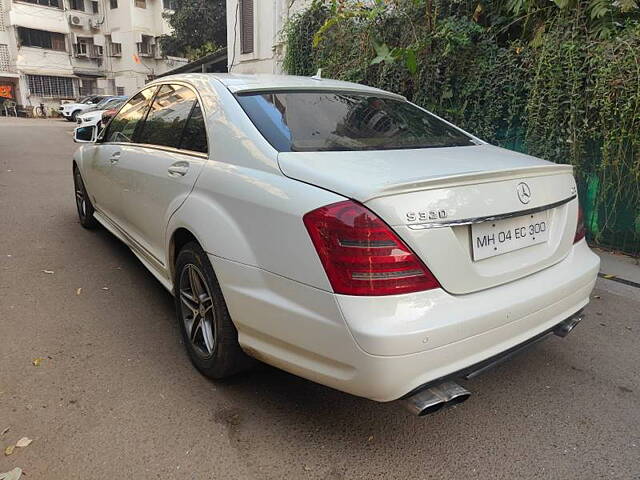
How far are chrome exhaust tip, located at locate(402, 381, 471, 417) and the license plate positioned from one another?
0.53 m

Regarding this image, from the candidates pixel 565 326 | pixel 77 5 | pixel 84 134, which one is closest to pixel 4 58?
pixel 77 5

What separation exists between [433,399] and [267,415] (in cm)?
87

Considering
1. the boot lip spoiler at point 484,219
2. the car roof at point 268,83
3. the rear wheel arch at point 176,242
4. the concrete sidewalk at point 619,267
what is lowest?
the concrete sidewalk at point 619,267

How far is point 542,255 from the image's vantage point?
2254 millimetres

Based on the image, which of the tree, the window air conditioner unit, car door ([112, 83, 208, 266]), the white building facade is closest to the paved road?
car door ([112, 83, 208, 266])

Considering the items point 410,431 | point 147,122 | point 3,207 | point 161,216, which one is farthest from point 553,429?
point 3,207

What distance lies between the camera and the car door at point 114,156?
12.5 feet

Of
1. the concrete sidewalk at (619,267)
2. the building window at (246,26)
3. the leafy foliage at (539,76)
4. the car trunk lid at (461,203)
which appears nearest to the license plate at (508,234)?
the car trunk lid at (461,203)

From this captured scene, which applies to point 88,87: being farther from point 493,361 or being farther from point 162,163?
point 493,361

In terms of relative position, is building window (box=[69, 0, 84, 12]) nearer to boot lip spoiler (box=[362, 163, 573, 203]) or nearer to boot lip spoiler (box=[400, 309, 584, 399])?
boot lip spoiler (box=[362, 163, 573, 203])

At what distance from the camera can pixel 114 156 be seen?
390 cm

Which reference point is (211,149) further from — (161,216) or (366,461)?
(366,461)

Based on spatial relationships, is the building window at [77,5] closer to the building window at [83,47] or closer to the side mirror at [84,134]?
the building window at [83,47]

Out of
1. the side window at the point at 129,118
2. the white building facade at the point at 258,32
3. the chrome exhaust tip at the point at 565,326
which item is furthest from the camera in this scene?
the white building facade at the point at 258,32
